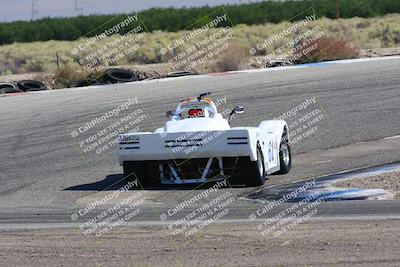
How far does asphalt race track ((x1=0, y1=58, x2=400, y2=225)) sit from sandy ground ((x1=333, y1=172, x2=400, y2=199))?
3.64 feet

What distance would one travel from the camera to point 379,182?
1384 centimetres

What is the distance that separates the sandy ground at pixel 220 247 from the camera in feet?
29.3

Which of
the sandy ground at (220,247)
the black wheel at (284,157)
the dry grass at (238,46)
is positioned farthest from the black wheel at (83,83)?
the sandy ground at (220,247)

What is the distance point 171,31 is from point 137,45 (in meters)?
13.1

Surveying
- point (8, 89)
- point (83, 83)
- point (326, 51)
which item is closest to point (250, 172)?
point (8, 89)

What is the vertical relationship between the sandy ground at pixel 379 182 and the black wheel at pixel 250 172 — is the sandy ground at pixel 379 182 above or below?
below

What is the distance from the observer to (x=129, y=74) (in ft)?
99.2

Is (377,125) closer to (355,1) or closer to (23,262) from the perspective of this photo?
(23,262)

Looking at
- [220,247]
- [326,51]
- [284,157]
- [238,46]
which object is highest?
[220,247]

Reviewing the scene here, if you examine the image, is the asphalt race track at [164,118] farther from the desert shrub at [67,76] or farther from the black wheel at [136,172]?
the desert shrub at [67,76]

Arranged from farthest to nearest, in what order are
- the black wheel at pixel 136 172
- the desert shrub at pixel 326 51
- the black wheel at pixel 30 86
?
the desert shrub at pixel 326 51 < the black wheel at pixel 30 86 < the black wheel at pixel 136 172

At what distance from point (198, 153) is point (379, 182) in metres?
2.50

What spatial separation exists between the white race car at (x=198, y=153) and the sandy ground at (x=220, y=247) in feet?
11.3

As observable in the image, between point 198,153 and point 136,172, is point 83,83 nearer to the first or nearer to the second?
point 136,172
